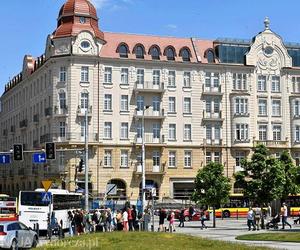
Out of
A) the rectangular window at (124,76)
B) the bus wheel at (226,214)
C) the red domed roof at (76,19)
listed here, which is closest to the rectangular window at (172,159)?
the rectangular window at (124,76)

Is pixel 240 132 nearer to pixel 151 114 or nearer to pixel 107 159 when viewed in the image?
pixel 151 114

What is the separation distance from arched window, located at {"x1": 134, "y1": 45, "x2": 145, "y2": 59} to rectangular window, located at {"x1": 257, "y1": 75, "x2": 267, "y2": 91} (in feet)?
52.3

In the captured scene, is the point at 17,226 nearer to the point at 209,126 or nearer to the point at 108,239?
the point at 108,239

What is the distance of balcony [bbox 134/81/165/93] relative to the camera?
78769mm

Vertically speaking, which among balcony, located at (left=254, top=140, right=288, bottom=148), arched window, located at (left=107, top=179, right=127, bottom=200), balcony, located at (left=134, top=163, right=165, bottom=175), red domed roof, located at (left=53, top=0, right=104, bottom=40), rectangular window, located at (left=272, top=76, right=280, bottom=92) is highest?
red domed roof, located at (left=53, top=0, right=104, bottom=40)

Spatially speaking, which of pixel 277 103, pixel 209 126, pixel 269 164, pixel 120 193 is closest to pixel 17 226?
pixel 269 164

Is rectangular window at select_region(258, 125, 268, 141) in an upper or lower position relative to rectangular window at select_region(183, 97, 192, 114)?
lower

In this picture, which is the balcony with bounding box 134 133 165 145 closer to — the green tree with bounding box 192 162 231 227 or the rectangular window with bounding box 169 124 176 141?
the rectangular window with bounding box 169 124 176 141

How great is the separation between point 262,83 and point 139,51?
17.0m

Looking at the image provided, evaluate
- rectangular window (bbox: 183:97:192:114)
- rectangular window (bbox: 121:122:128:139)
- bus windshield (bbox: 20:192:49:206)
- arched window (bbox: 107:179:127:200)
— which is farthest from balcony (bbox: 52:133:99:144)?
bus windshield (bbox: 20:192:49:206)

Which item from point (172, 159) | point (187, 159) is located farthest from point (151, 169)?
point (187, 159)

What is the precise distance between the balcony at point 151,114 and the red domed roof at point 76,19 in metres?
10.3

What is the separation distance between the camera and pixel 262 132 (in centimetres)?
8400

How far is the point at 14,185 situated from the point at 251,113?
3721 centimetres
